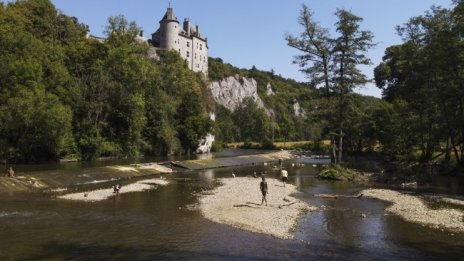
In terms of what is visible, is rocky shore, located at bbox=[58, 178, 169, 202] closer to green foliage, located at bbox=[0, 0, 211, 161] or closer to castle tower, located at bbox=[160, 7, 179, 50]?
green foliage, located at bbox=[0, 0, 211, 161]

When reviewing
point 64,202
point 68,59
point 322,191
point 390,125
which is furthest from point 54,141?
point 390,125

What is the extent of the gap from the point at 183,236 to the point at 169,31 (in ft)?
447

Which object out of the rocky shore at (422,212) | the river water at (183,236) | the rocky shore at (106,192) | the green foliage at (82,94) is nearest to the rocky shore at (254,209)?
the river water at (183,236)

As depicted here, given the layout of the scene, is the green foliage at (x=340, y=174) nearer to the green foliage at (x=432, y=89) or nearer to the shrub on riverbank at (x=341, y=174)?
the shrub on riverbank at (x=341, y=174)

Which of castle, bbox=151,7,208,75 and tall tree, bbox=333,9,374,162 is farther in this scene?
castle, bbox=151,7,208,75

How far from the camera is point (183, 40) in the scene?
161m

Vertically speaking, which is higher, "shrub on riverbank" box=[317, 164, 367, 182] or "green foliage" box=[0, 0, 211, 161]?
"green foliage" box=[0, 0, 211, 161]

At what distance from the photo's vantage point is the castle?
497 feet

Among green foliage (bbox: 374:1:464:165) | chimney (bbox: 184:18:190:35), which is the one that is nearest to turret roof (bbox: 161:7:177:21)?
chimney (bbox: 184:18:190:35)

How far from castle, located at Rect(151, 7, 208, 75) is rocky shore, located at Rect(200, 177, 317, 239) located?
109018 millimetres

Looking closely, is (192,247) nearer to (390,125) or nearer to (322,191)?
(322,191)

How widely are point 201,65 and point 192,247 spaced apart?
519 feet

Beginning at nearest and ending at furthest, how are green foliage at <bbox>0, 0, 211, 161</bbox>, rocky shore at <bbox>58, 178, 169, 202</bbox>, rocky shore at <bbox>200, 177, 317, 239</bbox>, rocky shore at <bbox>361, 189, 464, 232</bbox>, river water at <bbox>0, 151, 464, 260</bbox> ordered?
river water at <bbox>0, 151, 464, 260</bbox>, rocky shore at <bbox>200, 177, 317, 239</bbox>, rocky shore at <bbox>361, 189, 464, 232</bbox>, rocky shore at <bbox>58, 178, 169, 202</bbox>, green foliage at <bbox>0, 0, 211, 161</bbox>

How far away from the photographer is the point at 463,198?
130 feet
